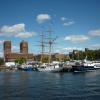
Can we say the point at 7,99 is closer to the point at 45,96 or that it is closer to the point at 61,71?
the point at 45,96

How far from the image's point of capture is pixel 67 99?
46.7 metres

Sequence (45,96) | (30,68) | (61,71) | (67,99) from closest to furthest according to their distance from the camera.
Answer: (67,99) → (45,96) → (61,71) → (30,68)

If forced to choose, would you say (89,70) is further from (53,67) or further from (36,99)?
(36,99)

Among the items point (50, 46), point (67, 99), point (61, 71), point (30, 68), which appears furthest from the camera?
point (30, 68)

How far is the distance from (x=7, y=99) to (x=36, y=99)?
4.22 m

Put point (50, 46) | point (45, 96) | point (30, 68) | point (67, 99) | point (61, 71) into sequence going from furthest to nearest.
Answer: point (30, 68), point (50, 46), point (61, 71), point (45, 96), point (67, 99)

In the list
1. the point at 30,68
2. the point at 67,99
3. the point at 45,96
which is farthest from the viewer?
the point at 30,68

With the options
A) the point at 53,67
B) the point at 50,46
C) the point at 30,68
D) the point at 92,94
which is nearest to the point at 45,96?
the point at 92,94

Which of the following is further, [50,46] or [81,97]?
[50,46]

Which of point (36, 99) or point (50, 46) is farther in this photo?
point (50, 46)

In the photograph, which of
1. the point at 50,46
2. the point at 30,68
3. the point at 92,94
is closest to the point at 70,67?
the point at 50,46

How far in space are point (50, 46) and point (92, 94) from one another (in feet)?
395

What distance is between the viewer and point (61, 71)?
149625 millimetres

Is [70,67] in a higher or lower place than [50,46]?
lower
